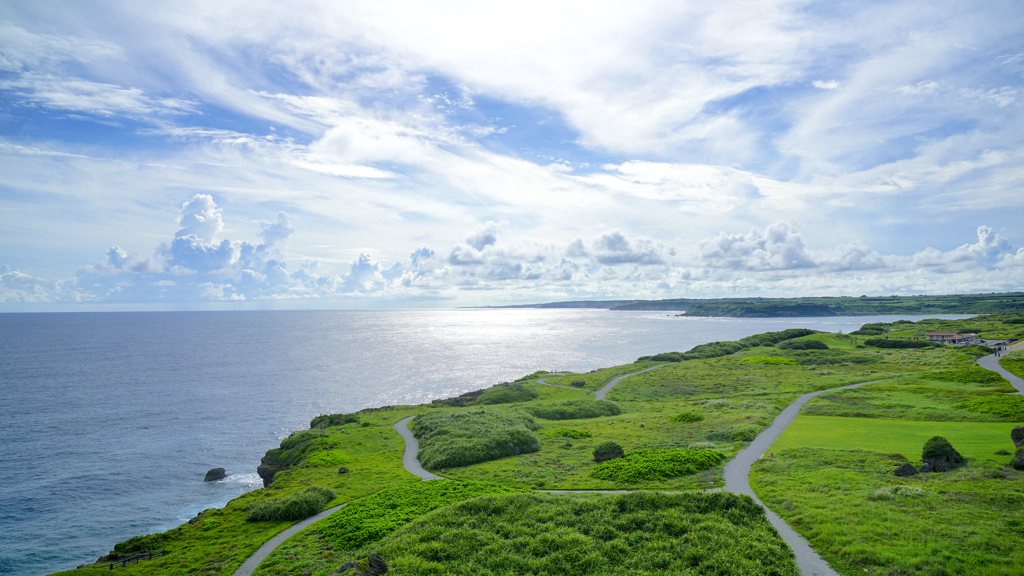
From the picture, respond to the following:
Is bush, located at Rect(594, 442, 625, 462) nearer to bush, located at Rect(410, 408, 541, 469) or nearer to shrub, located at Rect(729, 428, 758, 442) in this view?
bush, located at Rect(410, 408, 541, 469)

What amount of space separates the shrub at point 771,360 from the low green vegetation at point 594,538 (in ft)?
323

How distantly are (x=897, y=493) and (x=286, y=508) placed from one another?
140ft

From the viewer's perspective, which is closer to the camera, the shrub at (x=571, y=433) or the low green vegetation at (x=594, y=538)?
the low green vegetation at (x=594, y=538)

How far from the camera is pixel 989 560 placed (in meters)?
20.4

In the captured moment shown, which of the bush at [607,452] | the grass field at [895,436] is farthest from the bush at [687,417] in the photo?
the bush at [607,452]

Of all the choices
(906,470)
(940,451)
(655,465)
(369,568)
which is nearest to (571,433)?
(655,465)

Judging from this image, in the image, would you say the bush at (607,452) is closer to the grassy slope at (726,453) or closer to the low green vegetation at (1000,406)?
the grassy slope at (726,453)

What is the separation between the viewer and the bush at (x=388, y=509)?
29.0 m

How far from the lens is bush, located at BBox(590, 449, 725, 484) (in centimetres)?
3741

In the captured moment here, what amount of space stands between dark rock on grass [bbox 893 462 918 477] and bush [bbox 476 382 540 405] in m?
65.4

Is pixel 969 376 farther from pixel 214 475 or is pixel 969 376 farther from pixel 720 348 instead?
pixel 214 475

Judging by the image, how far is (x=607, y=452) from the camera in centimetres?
4400

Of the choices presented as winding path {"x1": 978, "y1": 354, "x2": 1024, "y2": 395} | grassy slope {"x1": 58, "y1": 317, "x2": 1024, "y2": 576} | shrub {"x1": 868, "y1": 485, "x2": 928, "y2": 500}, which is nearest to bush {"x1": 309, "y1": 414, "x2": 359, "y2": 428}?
grassy slope {"x1": 58, "y1": 317, "x2": 1024, "y2": 576}

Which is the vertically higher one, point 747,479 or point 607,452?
point 747,479
